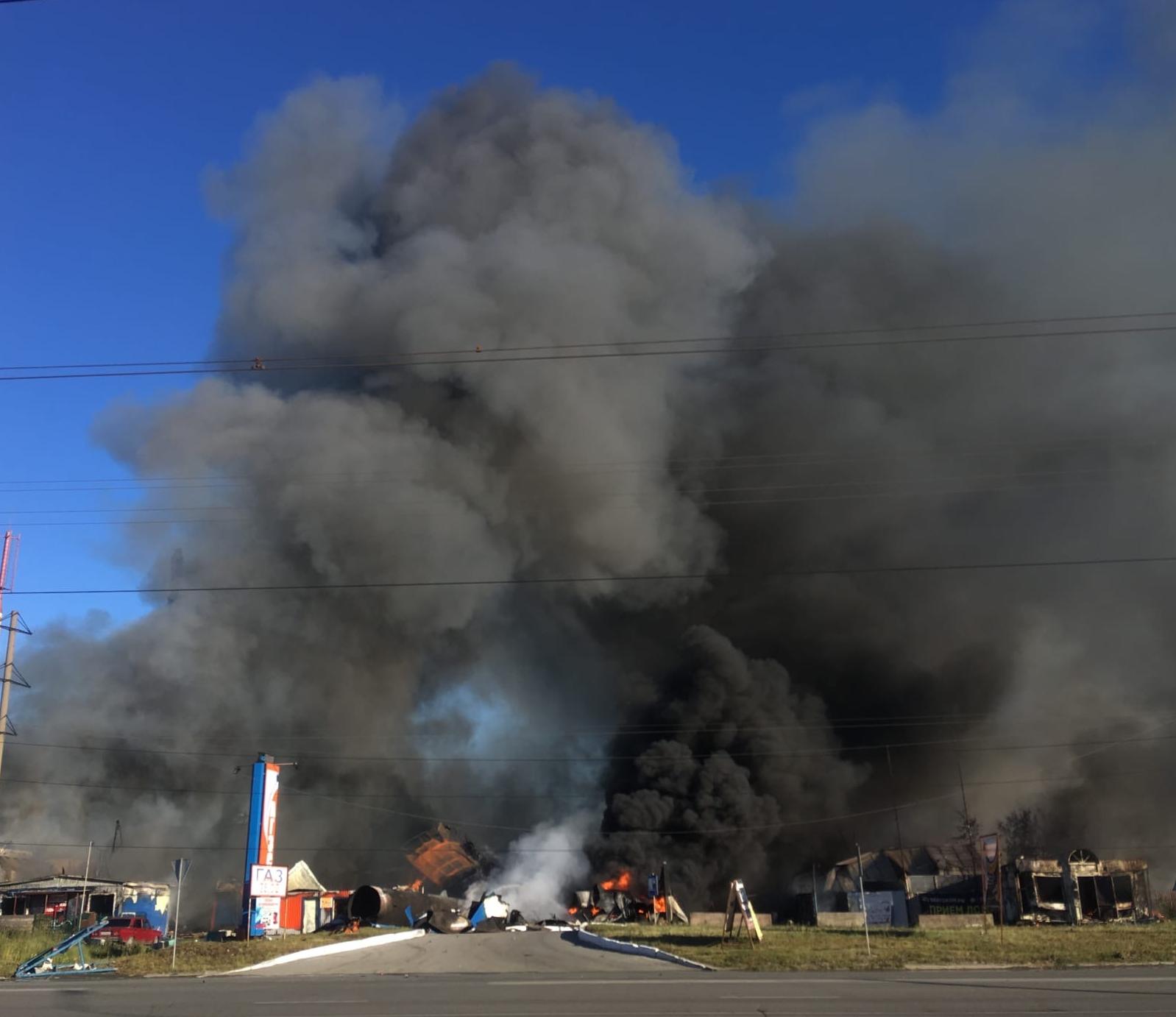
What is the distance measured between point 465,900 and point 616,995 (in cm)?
4418

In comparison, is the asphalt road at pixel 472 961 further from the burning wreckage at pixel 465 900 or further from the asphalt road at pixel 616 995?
the burning wreckage at pixel 465 900

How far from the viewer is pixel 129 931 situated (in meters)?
40.2

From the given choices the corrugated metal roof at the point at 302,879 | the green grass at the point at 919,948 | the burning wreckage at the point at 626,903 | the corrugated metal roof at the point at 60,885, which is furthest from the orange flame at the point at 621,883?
the corrugated metal roof at the point at 60,885

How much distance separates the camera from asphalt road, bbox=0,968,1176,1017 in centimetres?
1497

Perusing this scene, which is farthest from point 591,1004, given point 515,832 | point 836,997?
point 515,832

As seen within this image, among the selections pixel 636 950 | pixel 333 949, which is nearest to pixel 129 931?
pixel 333 949

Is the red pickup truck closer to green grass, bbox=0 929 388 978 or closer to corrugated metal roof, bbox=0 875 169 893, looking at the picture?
green grass, bbox=0 929 388 978

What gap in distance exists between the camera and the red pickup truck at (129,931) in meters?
39.1

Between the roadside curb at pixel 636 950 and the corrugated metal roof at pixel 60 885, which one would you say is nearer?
the roadside curb at pixel 636 950

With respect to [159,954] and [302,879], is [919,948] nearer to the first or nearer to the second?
[159,954]

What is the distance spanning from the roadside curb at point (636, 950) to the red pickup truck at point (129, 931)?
17.2 m

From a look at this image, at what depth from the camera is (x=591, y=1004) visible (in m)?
15.8

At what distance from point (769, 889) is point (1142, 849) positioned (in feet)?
89.3

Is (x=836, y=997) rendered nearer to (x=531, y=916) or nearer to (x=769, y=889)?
(x=531, y=916)
